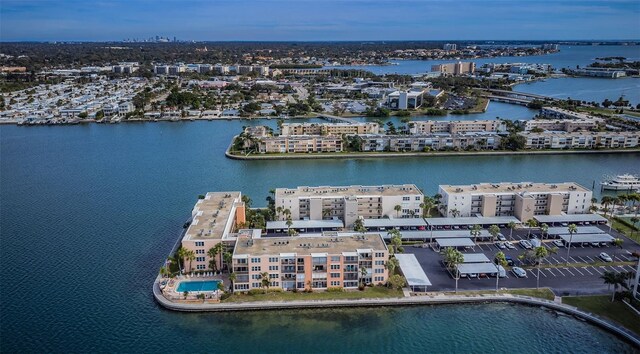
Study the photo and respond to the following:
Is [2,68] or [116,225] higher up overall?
[2,68]

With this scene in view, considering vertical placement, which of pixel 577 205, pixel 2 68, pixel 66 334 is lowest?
pixel 66 334

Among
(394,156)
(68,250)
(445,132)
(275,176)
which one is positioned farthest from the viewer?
(445,132)

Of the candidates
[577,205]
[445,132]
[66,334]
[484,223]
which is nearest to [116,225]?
[66,334]

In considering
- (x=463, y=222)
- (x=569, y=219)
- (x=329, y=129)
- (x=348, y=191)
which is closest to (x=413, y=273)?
(x=463, y=222)

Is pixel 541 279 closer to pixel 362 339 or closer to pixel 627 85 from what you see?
pixel 362 339

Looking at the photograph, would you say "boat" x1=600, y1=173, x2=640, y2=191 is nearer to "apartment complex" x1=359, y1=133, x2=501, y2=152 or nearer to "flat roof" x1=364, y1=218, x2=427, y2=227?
"apartment complex" x1=359, y1=133, x2=501, y2=152

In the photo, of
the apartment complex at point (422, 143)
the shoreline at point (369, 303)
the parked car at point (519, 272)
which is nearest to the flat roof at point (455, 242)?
the parked car at point (519, 272)

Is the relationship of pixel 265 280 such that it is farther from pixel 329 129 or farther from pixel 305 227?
pixel 329 129

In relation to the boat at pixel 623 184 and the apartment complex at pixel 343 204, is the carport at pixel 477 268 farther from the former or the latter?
the boat at pixel 623 184
